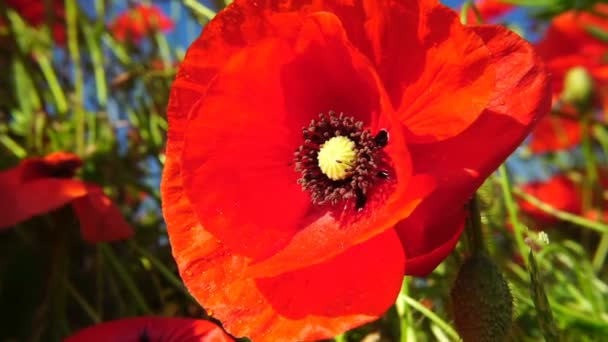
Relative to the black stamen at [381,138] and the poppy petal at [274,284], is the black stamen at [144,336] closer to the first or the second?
the poppy petal at [274,284]

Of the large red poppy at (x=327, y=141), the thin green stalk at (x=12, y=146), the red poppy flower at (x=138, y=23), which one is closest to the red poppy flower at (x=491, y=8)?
the red poppy flower at (x=138, y=23)

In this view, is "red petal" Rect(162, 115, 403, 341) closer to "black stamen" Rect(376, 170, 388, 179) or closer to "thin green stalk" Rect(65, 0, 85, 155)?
"black stamen" Rect(376, 170, 388, 179)

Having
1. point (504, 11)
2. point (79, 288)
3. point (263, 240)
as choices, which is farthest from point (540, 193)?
point (263, 240)

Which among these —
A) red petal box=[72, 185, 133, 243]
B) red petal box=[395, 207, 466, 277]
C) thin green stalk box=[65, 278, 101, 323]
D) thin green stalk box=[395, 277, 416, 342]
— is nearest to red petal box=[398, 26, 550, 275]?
red petal box=[395, 207, 466, 277]

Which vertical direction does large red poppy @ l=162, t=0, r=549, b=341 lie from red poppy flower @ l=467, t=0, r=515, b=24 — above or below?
above

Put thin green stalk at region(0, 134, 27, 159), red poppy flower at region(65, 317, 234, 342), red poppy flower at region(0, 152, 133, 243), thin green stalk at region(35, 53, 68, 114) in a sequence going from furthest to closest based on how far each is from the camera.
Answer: thin green stalk at region(35, 53, 68, 114)
thin green stalk at region(0, 134, 27, 159)
red poppy flower at region(0, 152, 133, 243)
red poppy flower at region(65, 317, 234, 342)

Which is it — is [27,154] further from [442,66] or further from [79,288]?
[442,66]
